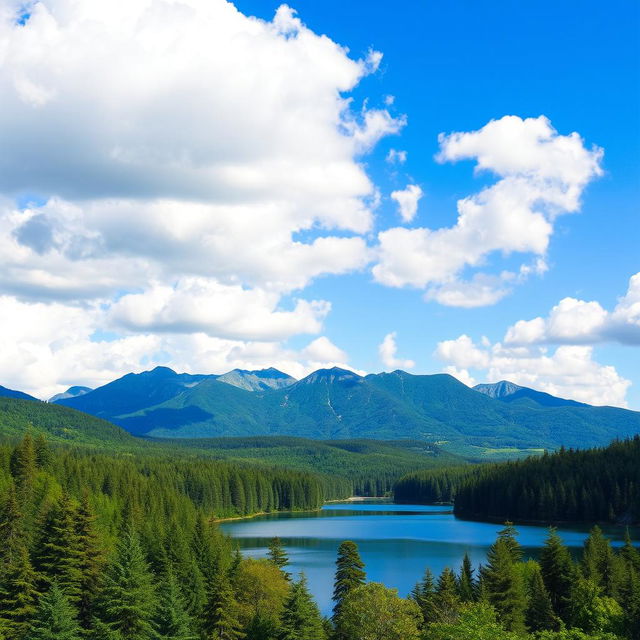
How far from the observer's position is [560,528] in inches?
7495

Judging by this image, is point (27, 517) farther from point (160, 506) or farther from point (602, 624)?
point (602, 624)

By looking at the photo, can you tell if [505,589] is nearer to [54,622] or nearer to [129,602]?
[129,602]

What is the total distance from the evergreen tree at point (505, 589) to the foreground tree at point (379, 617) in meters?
14.6

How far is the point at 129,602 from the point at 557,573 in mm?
47022

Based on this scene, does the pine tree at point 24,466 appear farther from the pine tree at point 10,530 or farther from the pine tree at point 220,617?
the pine tree at point 220,617

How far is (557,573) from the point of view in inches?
3088

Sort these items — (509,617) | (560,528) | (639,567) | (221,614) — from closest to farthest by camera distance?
(221,614)
(509,617)
(639,567)
(560,528)

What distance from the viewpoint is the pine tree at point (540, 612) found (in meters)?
70.3

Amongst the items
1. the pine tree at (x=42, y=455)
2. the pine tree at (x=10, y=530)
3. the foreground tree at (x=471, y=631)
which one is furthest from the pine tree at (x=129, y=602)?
the pine tree at (x=42, y=455)

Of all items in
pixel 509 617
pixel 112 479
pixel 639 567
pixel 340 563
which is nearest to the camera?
pixel 509 617

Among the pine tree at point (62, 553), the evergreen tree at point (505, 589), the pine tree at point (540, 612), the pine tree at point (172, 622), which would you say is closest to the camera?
the pine tree at point (172, 622)

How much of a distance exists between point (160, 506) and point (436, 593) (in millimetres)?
77927

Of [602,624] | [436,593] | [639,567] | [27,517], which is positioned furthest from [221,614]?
[639,567]

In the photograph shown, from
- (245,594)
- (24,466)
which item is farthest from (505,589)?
(24,466)
